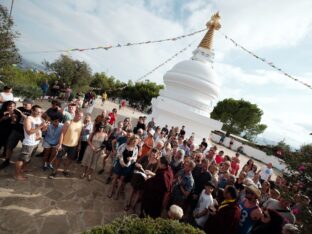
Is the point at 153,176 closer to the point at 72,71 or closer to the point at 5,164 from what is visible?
the point at 5,164

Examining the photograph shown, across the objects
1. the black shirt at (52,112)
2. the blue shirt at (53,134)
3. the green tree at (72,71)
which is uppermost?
the green tree at (72,71)

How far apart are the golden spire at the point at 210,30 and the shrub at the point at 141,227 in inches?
713

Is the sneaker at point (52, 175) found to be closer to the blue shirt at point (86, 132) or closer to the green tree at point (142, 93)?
the blue shirt at point (86, 132)

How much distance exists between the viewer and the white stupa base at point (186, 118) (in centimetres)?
1587

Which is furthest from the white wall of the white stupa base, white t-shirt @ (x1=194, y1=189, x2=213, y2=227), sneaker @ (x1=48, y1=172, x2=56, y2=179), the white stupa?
sneaker @ (x1=48, y1=172, x2=56, y2=179)

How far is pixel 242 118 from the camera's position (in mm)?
43281

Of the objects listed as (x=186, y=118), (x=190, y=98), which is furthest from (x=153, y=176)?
(x=190, y=98)

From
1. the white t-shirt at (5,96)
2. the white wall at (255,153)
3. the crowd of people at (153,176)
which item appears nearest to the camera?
the crowd of people at (153,176)

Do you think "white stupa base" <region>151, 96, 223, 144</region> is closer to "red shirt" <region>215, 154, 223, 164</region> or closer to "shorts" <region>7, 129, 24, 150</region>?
"red shirt" <region>215, 154, 223, 164</region>

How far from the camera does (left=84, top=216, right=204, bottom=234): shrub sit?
2.97 meters

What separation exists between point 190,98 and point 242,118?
30071mm

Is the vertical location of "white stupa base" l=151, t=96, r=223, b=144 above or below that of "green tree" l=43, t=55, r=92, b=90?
below

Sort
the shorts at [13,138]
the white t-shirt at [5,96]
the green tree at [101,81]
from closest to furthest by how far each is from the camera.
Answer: the shorts at [13,138] → the white t-shirt at [5,96] → the green tree at [101,81]

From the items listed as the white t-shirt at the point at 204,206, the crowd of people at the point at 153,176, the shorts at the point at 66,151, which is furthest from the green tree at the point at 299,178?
the shorts at the point at 66,151
